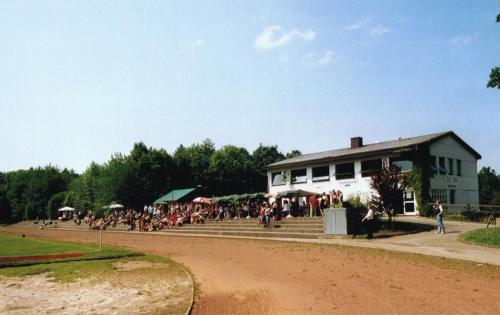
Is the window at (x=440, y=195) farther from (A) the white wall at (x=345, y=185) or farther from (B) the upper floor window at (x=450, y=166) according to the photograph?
(A) the white wall at (x=345, y=185)

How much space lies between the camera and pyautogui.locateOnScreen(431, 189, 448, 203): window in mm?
31763

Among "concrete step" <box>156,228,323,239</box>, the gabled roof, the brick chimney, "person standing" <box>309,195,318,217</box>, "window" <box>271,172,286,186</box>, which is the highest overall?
the brick chimney

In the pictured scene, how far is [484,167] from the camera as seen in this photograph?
75.5m

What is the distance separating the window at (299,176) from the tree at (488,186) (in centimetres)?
2891

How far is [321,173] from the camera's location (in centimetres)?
3909

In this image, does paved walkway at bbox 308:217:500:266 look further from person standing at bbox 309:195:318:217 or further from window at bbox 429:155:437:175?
window at bbox 429:155:437:175

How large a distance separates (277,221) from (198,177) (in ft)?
138

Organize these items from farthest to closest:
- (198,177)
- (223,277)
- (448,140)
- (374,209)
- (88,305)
Answer: (198,177) < (448,140) < (374,209) < (223,277) < (88,305)

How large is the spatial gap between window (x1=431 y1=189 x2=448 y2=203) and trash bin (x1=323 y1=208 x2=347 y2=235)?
13.8 m

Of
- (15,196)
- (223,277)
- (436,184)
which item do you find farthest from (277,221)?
(15,196)

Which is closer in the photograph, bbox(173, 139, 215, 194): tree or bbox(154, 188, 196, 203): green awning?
bbox(154, 188, 196, 203): green awning

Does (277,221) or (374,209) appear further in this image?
(277,221)

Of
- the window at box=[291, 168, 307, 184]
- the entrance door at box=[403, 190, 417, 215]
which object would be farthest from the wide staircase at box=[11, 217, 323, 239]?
the window at box=[291, 168, 307, 184]

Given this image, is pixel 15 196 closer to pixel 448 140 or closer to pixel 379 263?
pixel 448 140
